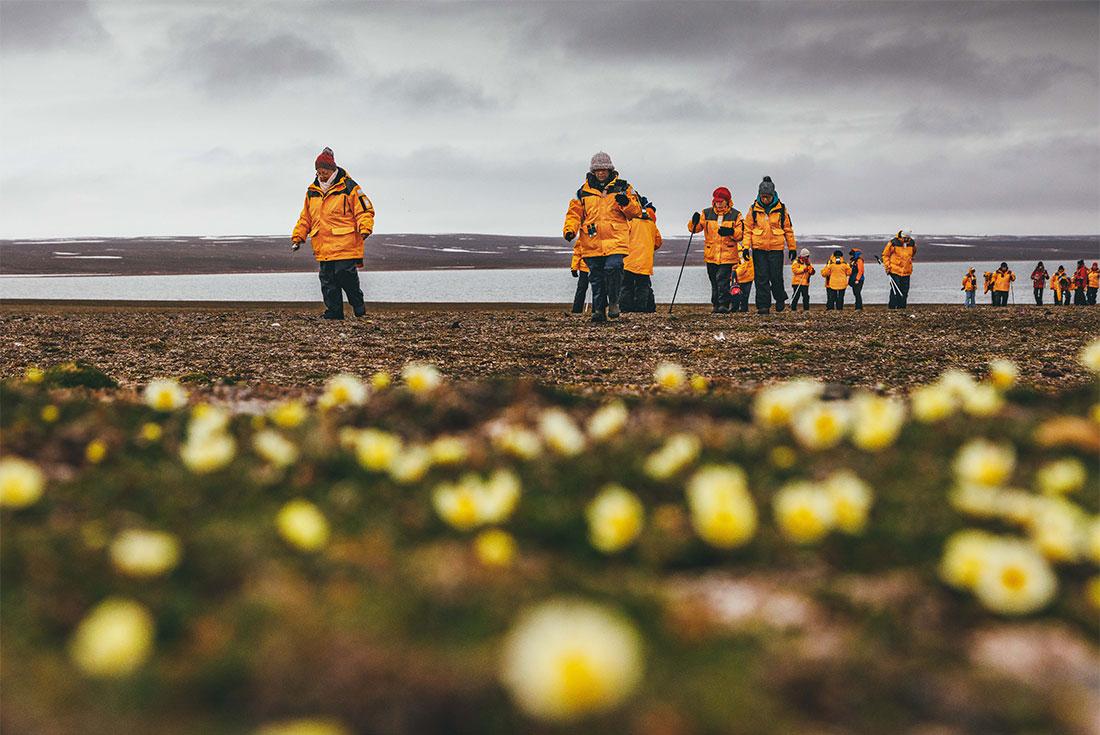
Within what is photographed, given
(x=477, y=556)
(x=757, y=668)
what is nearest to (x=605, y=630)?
(x=757, y=668)

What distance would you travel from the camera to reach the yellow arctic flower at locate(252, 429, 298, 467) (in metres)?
3.65

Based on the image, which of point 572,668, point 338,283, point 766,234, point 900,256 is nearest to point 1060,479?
point 572,668

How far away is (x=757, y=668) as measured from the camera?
2.10m

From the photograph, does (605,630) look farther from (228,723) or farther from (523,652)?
(228,723)

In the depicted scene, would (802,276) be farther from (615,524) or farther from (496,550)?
(496,550)

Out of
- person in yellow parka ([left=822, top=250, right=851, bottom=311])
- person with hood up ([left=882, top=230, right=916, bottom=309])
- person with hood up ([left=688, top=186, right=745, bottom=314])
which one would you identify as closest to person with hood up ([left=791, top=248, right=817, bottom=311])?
person in yellow parka ([left=822, top=250, right=851, bottom=311])

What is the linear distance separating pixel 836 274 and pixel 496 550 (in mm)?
30842

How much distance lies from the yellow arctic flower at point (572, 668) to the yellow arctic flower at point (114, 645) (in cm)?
92

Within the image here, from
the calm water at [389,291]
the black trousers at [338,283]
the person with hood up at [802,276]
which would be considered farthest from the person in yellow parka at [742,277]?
the calm water at [389,291]

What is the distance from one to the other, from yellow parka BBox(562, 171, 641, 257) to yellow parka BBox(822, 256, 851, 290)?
52.2 ft

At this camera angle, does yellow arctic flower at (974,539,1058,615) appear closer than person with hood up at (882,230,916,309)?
Yes

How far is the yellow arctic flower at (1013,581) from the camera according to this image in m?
2.37

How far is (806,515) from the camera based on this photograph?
271 cm

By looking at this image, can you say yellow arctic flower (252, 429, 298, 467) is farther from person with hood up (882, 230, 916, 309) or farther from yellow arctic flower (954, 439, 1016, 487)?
person with hood up (882, 230, 916, 309)
